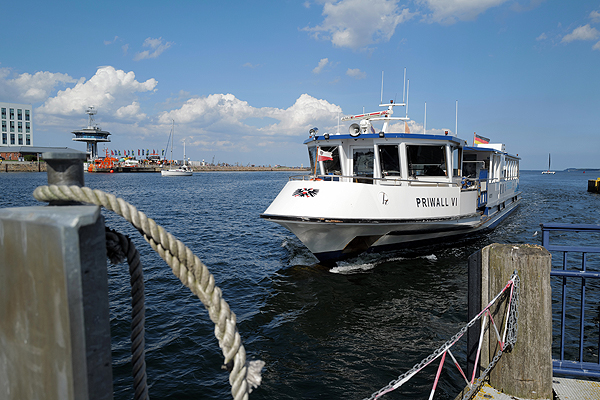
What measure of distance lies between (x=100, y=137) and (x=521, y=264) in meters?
125

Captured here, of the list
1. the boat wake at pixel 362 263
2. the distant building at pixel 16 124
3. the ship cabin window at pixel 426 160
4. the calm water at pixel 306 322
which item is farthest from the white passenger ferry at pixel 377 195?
the distant building at pixel 16 124

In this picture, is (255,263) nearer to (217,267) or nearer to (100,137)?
(217,267)

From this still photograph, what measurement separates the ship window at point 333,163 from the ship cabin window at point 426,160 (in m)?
2.18

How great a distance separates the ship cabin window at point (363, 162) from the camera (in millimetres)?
11156

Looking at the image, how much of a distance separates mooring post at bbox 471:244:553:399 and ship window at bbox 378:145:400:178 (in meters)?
7.92

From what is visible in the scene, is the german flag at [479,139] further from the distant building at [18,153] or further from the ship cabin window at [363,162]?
the distant building at [18,153]

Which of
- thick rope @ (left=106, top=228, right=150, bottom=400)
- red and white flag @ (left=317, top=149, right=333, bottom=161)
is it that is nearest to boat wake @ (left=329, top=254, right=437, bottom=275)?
red and white flag @ (left=317, top=149, right=333, bottom=161)

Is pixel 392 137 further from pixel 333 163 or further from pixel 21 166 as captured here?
pixel 21 166

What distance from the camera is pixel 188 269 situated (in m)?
1.45

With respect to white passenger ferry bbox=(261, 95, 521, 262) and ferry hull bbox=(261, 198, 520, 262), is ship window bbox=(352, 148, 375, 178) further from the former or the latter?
ferry hull bbox=(261, 198, 520, 262)

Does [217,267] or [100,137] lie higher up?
[100,137]

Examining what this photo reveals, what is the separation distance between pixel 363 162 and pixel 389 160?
32.3 inches

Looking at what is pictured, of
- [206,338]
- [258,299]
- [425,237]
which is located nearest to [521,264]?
[206,338]

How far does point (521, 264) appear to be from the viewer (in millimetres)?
3008
